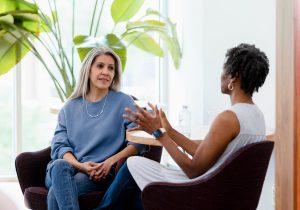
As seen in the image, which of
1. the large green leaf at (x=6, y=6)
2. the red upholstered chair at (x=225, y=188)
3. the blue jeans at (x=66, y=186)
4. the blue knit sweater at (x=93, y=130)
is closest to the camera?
the red upholstered chair at (x=225, y=188)

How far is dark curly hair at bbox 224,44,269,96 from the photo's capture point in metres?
2.08

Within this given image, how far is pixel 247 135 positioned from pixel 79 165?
1017 mm

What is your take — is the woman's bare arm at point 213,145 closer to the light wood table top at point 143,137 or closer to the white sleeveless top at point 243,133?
the white sleeveless top at point 243,133

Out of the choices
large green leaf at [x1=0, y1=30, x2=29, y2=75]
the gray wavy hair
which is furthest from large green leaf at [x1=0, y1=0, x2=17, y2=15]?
the gray wavy hair

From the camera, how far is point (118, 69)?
2.93m

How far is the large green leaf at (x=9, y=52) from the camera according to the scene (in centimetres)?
384

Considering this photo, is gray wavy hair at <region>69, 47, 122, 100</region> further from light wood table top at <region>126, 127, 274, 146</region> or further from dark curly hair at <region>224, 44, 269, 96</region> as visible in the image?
dark curly hair at <region>224, 44, 269, 96</region>

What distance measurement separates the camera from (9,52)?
3.87 m

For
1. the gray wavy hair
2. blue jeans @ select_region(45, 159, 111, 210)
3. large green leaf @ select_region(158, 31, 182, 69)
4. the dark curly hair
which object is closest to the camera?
the dark curly hair

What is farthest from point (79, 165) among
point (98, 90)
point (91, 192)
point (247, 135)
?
point (247, 135)

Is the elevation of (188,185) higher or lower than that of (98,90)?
lower

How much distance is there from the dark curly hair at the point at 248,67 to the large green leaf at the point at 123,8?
1819 millimetres

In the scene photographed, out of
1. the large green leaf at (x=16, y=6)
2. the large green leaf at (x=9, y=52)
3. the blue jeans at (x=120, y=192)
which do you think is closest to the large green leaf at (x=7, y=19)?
the large green leaf at (x=16, y=6)

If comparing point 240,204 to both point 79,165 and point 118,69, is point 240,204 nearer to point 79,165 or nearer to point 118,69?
point 79,165
